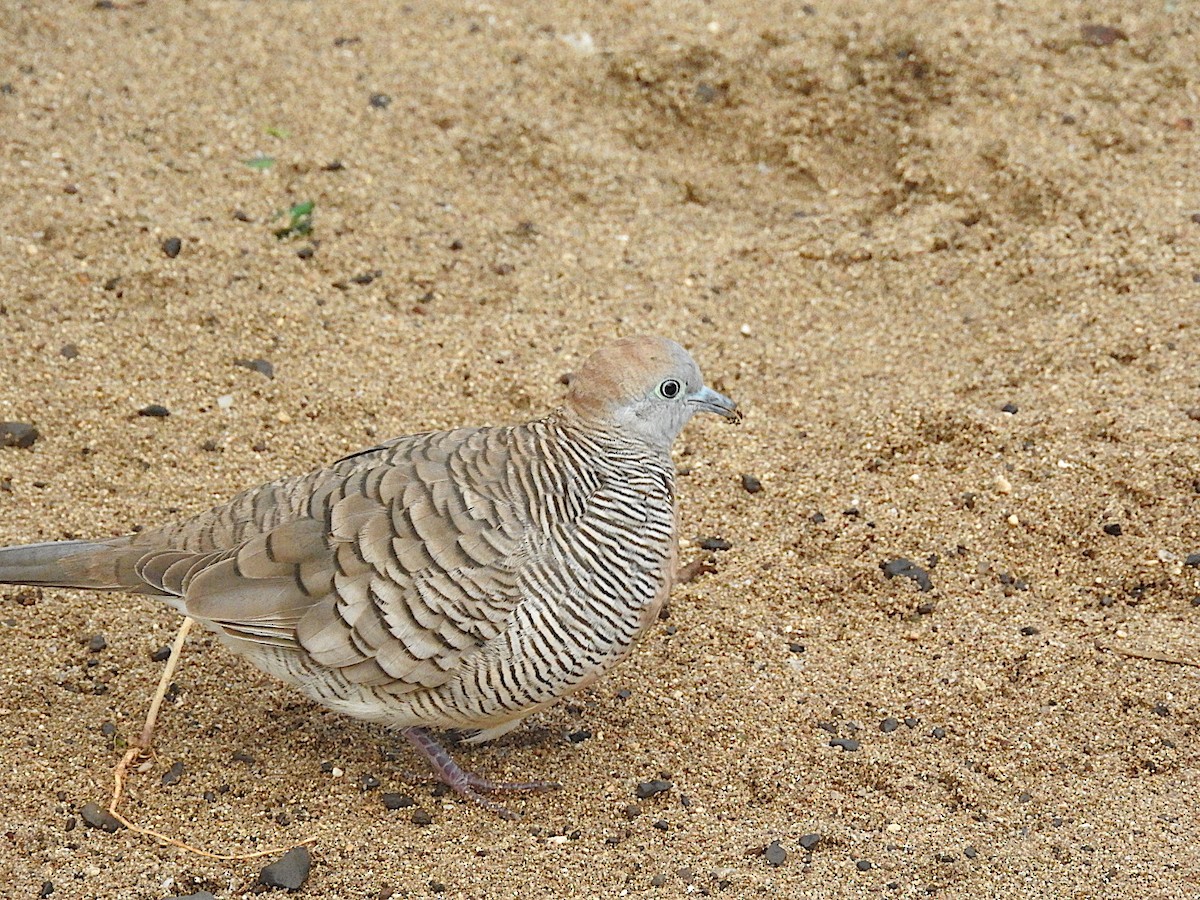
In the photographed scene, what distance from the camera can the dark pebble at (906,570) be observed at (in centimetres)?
518

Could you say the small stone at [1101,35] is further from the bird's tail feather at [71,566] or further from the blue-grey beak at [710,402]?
the bird's tail feather at [71,566]

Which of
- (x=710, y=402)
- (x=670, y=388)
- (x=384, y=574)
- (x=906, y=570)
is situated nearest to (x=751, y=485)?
(x=906, y=570)

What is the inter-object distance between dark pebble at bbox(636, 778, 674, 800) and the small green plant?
337 centimetres

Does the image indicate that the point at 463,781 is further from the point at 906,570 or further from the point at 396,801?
the point at 906,570

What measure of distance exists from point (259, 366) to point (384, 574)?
2.16 m

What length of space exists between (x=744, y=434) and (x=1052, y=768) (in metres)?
1.97

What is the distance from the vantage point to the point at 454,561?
13.3 feet

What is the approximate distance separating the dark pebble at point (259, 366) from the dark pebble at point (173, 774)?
6.59ft

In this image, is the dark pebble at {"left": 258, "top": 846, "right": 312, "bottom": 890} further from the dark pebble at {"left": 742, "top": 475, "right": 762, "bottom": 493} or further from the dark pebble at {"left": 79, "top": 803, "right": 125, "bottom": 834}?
the dark pebble at {"left": 742, "top": 475, "right": 762, "bottom": 493}

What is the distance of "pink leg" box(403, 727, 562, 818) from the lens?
4355 mm

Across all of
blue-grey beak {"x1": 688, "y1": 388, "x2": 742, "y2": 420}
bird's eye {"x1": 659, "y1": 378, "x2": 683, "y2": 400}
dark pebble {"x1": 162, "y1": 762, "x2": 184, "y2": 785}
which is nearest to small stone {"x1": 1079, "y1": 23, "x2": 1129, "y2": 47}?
blue-grey beak {"x1": 688, "y1": 388, "x2": 742, "y2": 420}

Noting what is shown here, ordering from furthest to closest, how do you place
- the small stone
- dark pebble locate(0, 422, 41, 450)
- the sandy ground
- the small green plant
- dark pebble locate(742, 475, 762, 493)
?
the small stone < the small green plant < dark pebble locate(742, 475, 762, 493) < dark pebble locate(0, 422, 41, 450) < the sandy ground

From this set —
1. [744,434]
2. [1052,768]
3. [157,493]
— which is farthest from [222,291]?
[1052,768]

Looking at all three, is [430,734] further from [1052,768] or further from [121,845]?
[1052,768]
